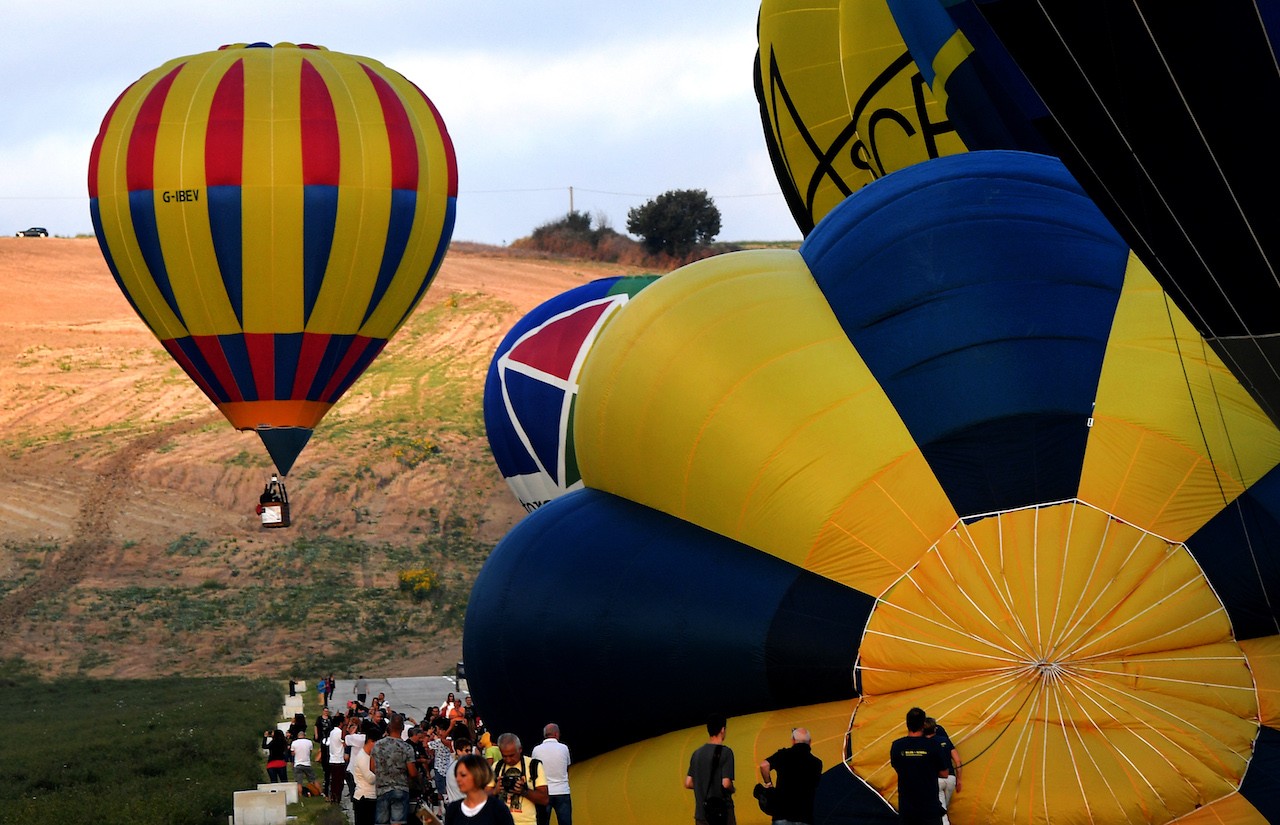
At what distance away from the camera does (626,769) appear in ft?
30.6

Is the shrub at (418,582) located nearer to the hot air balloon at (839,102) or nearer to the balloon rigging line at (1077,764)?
the hot air balloon at (839,102)

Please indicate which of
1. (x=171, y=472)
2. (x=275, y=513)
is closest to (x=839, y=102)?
(x=275, y=513)

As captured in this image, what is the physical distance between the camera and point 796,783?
7.86m

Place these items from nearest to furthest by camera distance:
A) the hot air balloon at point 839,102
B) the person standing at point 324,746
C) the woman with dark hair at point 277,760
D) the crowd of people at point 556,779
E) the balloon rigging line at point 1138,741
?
the crowd of people at point 556,779
the balloon rigging line at point 1138,741
the hot air balloon at point 839,102
the woman with dark hair at point 277,760
the person standing at point 324,746

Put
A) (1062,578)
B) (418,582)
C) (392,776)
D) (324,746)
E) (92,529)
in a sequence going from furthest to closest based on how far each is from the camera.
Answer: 1. (92,529)
2. (418,582)
3. (324,746)
4. (392,776)
5. (1062,578)

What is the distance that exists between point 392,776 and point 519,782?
4.01 ft

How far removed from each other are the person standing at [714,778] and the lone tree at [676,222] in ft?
221

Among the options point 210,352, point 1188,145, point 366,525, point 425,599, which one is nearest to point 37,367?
point 366,525

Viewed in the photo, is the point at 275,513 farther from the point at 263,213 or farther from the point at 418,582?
the point at 418,582

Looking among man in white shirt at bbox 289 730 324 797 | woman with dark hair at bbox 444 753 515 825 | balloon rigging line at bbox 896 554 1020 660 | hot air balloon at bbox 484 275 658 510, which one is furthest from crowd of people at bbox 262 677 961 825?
hot air balloon at bbox 484 275 658 510

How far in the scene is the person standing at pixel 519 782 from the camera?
860 cm

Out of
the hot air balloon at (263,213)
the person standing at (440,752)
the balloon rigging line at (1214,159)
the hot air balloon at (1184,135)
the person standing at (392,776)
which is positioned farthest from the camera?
the hot air balloon at (263,213)

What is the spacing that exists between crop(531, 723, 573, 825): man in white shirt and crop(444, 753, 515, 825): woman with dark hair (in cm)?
272

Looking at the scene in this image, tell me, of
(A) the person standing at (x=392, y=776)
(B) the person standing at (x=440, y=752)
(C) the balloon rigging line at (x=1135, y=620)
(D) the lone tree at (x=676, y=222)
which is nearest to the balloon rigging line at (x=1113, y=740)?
(C) the balloon rigging line at (x=1135, y=620)
